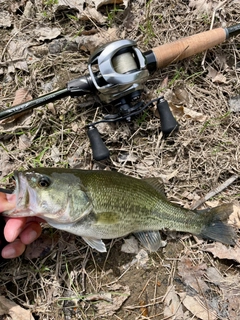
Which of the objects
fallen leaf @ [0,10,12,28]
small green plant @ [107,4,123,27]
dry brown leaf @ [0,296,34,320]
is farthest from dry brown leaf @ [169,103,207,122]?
dry brown leaf @ [0,296,34,320]

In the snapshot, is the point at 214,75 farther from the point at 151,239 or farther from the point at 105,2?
the point at 151,239

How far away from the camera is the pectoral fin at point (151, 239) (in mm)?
3496

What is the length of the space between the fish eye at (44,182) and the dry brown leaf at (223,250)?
1.93 meters

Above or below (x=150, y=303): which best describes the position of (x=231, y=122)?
above

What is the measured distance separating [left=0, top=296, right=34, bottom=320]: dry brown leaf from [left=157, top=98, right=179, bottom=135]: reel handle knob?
2435 mm

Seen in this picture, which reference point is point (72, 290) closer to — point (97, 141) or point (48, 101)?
point (97, 141)

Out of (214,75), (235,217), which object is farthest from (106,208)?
(214,75)

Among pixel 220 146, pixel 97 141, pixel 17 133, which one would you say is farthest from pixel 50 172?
pixel 220 146

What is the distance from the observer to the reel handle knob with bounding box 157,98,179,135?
365 cm

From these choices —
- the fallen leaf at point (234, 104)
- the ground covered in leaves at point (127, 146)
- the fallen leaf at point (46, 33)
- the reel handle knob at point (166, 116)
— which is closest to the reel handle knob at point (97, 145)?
the ground covered in leaves at point (127, 146)

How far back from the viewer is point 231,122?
3.97 m

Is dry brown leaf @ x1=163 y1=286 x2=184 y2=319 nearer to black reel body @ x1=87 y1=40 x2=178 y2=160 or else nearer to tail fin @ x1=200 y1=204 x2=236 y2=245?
tail fin @ x1=200 y1=204 x2=236 y2=245

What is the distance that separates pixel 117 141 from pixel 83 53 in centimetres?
118

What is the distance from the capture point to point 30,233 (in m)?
3.26
